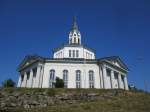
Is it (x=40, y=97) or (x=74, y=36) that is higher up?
(x=74, y=36)

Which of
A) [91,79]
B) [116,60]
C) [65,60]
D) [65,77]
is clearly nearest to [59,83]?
[65,77]

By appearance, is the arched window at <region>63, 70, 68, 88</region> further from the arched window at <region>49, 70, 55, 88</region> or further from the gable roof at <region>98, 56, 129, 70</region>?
the gable roof at <region>98, 56, 129, 70</region>

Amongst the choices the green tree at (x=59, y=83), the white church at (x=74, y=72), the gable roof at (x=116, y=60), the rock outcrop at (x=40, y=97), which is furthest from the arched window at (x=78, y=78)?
the rock outcrop at (x=40, y=97)

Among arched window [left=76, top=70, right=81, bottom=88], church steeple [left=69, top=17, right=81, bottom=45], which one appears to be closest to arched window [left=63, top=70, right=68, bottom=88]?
arched window [left=76, top=70, right=81, bottom=88]

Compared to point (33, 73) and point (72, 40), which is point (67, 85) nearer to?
point (33, 73)

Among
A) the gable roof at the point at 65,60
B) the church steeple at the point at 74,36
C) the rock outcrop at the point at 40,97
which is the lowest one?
the rock outcrop at the point at 40,97

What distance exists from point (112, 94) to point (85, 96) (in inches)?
177

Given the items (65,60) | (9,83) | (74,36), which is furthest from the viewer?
(74,36)

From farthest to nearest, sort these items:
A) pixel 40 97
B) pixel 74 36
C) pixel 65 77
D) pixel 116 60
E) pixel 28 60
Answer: pixel 74 36, pixel 116 60, pixel 28 60, pixel 65 77, pixel 40 97

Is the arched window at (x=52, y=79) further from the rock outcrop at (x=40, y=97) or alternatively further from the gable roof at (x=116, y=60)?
the rock outcrop at (x=40, y=97)

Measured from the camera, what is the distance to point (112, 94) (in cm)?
3338

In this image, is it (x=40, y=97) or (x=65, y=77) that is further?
(x=65, y=77)

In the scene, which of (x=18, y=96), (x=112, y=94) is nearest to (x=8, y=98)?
(x=18, y=96)

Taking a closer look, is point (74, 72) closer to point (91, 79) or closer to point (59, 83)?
point (91, 79)
